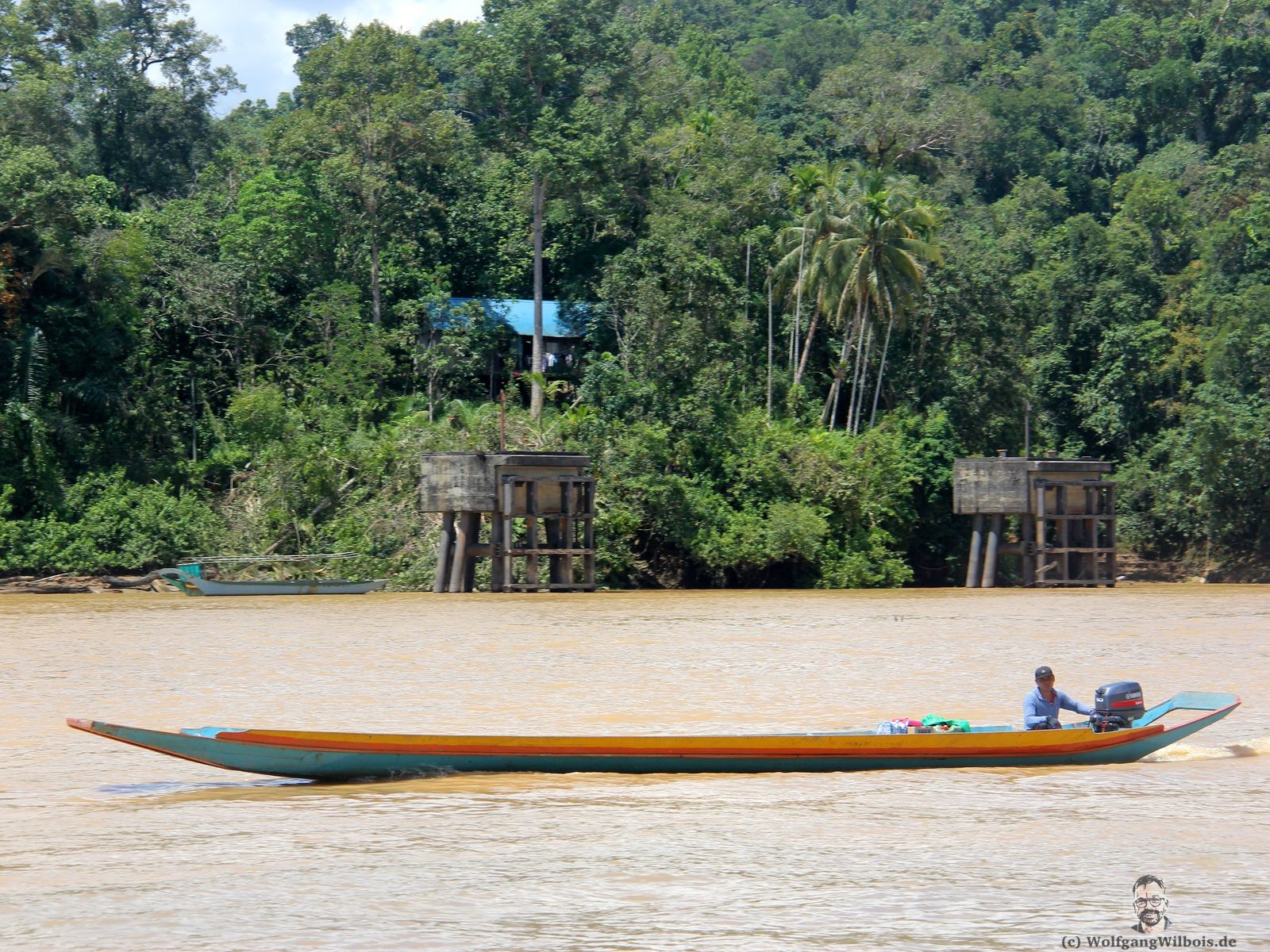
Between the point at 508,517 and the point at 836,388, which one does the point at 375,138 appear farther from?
the point at 508,517

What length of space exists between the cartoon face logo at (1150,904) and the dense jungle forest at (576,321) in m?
30.7

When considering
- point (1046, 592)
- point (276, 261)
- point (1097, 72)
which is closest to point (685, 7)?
point (1097, 72)

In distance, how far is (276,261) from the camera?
153ft

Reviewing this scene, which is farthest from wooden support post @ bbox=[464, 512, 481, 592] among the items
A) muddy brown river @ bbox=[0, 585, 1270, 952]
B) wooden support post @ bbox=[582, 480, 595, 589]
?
muddy brown river @ bbox=[0, 585, 1270, 952]

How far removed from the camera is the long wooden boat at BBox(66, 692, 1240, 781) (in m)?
12.6

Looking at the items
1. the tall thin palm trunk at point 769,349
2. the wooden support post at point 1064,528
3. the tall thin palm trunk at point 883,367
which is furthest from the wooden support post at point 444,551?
the wooden support post at point 1064,528

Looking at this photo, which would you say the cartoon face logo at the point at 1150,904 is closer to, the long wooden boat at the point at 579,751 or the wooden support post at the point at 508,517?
the long wooden boat at the point at 579,751

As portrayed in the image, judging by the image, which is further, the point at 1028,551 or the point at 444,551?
the point at 1028,551

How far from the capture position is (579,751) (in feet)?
42.2

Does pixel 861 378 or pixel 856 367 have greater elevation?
pixel 856 367

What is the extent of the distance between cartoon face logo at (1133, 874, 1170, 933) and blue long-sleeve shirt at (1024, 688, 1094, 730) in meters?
3.64

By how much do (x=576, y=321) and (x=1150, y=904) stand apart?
4006 centimetres

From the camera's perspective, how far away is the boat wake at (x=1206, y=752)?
48.9 feet

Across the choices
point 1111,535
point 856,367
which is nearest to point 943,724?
point 1111,535
